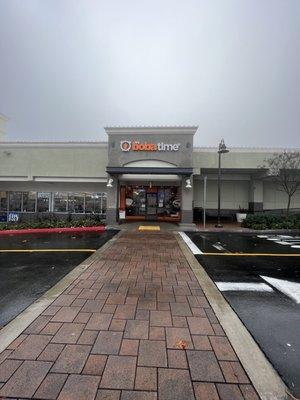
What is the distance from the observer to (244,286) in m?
6.20

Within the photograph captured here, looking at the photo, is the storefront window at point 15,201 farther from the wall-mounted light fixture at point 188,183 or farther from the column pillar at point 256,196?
the column pillar at point 256,196

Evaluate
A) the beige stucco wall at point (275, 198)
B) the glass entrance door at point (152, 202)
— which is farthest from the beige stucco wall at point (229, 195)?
the glass entrance door at point (152, 202)

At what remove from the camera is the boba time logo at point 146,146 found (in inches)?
726

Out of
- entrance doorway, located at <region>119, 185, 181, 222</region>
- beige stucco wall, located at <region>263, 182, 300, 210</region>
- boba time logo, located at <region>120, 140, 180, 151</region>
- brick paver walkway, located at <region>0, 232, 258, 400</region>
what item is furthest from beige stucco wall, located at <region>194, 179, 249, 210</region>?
brick paver walkway, located at <region>0, 232, 258, 400</region>

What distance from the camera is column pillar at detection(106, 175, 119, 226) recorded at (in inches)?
734

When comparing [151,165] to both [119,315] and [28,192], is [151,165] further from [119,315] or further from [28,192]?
[119,315]

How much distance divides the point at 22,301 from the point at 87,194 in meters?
16.5

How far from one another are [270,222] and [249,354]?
51.8 ft

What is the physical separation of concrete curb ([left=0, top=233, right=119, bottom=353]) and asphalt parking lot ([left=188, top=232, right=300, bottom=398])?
324cm

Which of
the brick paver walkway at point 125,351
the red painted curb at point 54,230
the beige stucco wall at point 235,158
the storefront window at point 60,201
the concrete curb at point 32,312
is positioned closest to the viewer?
the brick paver walkway at point 125,351

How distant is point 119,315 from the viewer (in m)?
4.59

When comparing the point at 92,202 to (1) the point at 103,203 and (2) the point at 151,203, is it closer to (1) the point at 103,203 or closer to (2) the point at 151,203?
(1) the point at 103,203

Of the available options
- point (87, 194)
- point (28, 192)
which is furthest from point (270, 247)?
point (28, 192)

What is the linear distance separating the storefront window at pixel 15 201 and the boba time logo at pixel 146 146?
9286mm
